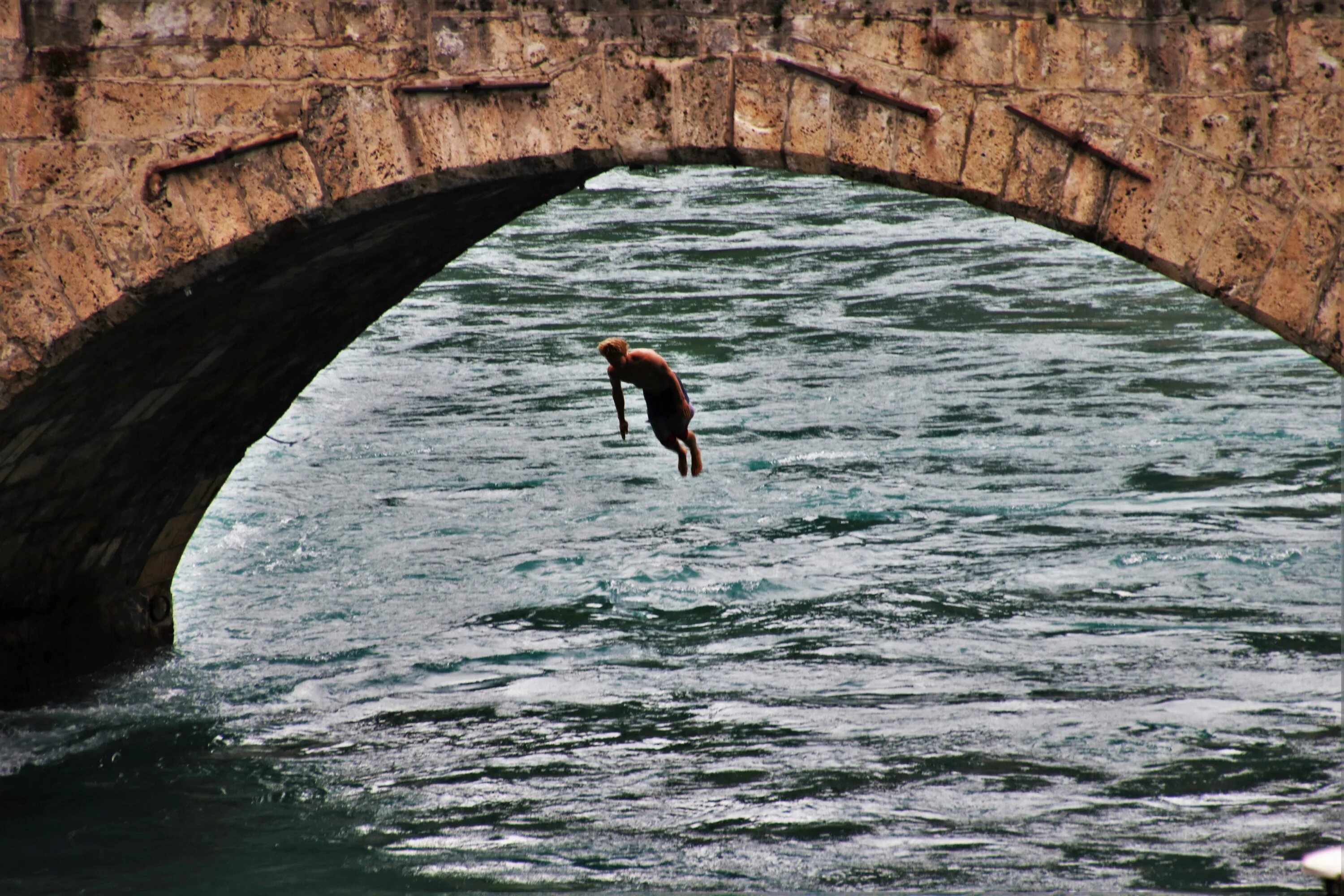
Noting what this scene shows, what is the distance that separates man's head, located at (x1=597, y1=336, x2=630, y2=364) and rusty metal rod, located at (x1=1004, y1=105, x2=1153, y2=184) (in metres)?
3.74

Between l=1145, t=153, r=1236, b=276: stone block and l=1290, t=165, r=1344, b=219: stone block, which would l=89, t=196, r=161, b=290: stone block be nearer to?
l=1145, t=153, r=1236, b=276: stone block

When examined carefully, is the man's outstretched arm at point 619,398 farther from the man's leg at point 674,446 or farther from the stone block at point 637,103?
the stone block at point 637,103

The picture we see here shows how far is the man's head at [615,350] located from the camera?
8016 millimetres

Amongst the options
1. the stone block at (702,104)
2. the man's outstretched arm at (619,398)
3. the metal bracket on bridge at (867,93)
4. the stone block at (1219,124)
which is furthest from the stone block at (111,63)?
the man's outstretched arm at (619,398)

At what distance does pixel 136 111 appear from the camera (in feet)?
14.8

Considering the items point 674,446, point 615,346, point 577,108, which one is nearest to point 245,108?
point 577,108

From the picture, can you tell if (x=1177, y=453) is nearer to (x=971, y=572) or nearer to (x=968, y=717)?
(x=971, y=572)

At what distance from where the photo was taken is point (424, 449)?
1373cm

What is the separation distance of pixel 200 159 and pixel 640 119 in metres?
1.22

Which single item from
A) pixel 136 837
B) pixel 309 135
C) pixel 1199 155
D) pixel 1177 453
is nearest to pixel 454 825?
pixel 136 837

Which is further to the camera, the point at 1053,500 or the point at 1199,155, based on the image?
the point at 1053,500

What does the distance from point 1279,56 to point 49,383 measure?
3.78 m

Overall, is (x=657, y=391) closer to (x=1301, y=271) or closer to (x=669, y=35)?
(x=669, y=35)

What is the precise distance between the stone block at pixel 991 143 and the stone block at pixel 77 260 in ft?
7.89
